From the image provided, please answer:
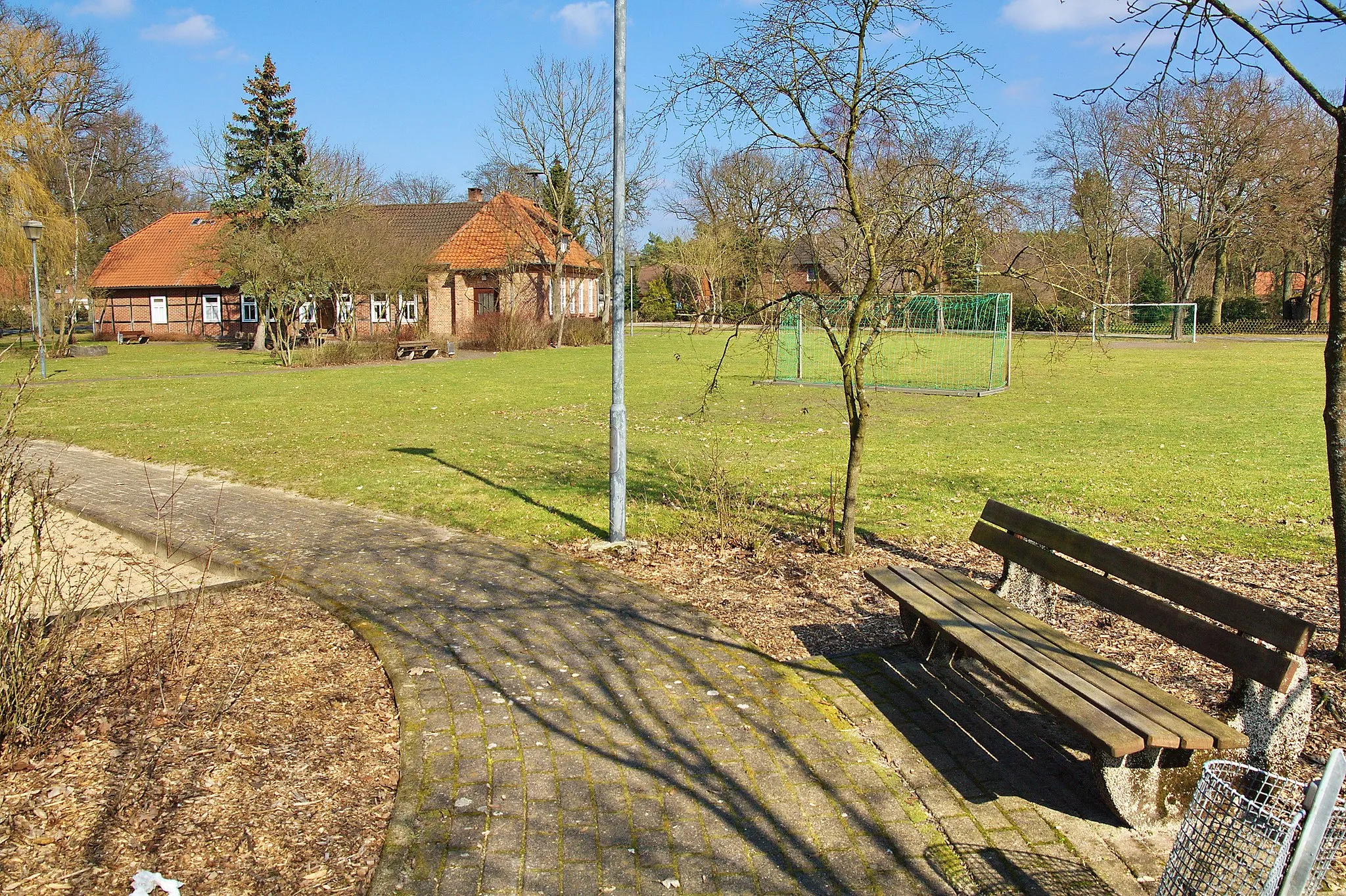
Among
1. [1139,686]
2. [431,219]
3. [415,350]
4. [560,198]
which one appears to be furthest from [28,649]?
[431,219]

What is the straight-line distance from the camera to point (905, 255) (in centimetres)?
632

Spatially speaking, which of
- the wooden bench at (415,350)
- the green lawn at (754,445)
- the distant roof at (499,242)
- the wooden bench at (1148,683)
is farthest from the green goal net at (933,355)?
the distant roof at (499,242)

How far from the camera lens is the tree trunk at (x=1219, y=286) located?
47438 millimetres

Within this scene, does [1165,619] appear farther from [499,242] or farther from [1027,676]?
[499,242]

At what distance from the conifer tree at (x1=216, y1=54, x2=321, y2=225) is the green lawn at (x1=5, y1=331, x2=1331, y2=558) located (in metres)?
13.9

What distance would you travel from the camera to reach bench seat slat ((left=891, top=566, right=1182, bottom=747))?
3.09 m

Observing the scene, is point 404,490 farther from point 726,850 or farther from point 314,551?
point 726,850

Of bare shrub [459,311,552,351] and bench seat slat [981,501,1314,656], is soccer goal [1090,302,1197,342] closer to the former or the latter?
bare shrub [459,311,552,351]

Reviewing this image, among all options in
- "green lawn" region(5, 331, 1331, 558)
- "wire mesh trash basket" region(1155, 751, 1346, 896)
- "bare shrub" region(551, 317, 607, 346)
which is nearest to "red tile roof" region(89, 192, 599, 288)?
"bare shrub" region(551, 317, 607, 346)

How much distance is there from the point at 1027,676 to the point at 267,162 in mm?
37924

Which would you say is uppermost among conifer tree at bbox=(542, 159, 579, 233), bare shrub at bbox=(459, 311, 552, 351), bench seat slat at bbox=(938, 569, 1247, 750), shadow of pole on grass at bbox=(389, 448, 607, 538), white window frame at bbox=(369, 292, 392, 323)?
conifer tree at bbox=(542, 159, 579, 233)

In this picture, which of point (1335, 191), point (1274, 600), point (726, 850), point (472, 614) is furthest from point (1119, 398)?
point (726, 850)

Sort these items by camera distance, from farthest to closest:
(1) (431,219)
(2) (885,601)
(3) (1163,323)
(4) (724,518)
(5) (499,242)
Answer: (3) (1163,323) → (1) (431,219) → (5) (499,242) → (4) (724,518) → (2) (885,601)

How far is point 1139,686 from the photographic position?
138 inches
